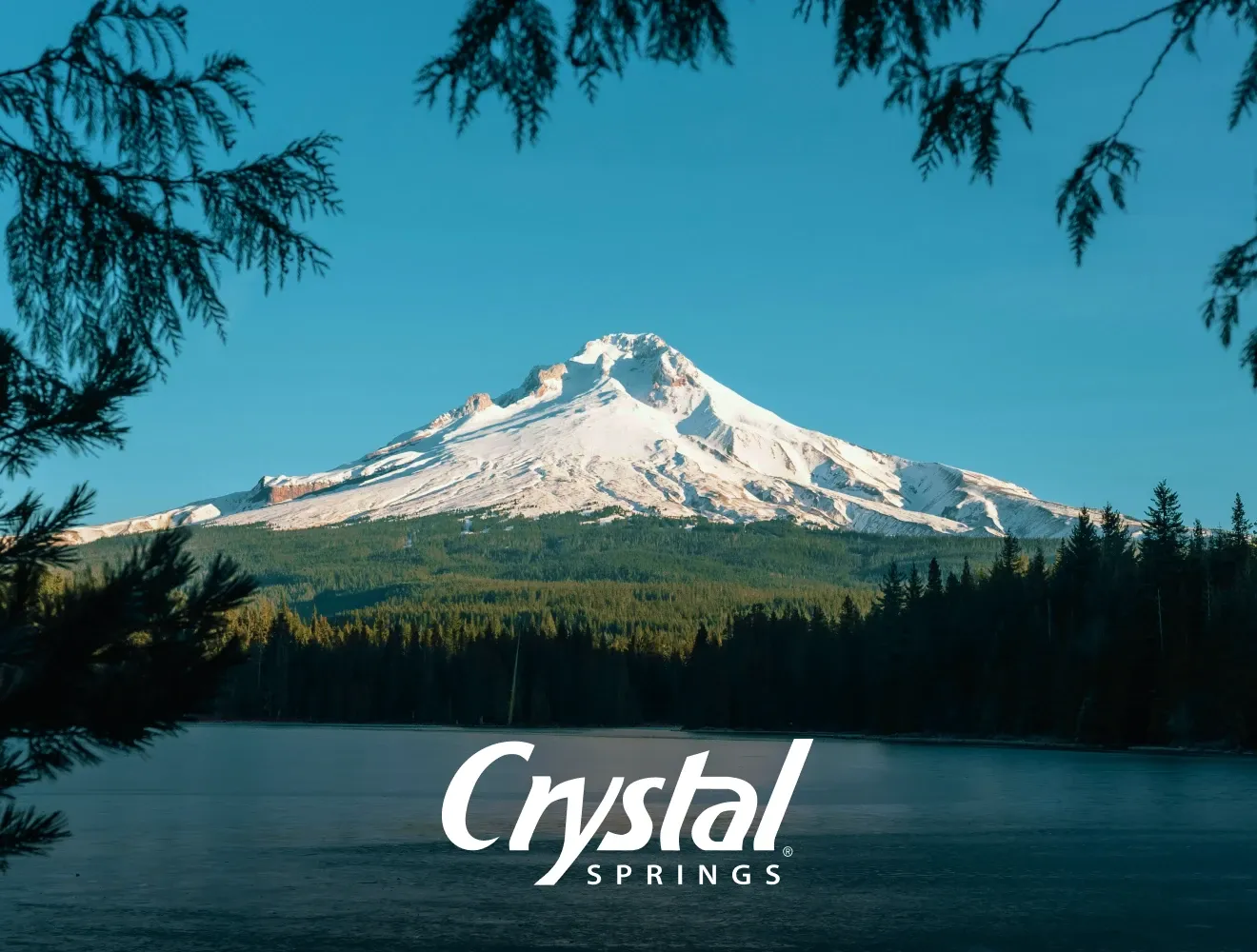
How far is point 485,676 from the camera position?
454 ft

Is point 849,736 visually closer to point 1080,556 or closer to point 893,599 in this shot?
point 893,599

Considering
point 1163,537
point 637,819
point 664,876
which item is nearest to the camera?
point 664,876

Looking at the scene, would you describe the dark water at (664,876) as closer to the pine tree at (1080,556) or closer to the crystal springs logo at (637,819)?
the crystal springs logo at (637,819)

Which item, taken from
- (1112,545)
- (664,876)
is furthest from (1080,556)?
(664,876)

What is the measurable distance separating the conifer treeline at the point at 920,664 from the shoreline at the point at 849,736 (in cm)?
67

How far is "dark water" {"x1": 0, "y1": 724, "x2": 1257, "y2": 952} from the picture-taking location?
826 inches

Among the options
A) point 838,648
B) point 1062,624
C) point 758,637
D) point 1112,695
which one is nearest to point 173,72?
point 1112,695

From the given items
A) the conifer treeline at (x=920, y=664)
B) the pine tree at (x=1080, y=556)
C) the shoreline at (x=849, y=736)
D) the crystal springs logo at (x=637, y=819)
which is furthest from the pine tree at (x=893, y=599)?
the crystal springs logo at (x=637, y=819)

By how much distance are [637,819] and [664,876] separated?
Result: 12.0m

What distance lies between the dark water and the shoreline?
4.98 metres

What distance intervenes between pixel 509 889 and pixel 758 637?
9692 cm

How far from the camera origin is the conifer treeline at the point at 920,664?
7731cm

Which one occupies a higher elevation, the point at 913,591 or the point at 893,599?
the point at 913,591

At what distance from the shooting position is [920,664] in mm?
98750
